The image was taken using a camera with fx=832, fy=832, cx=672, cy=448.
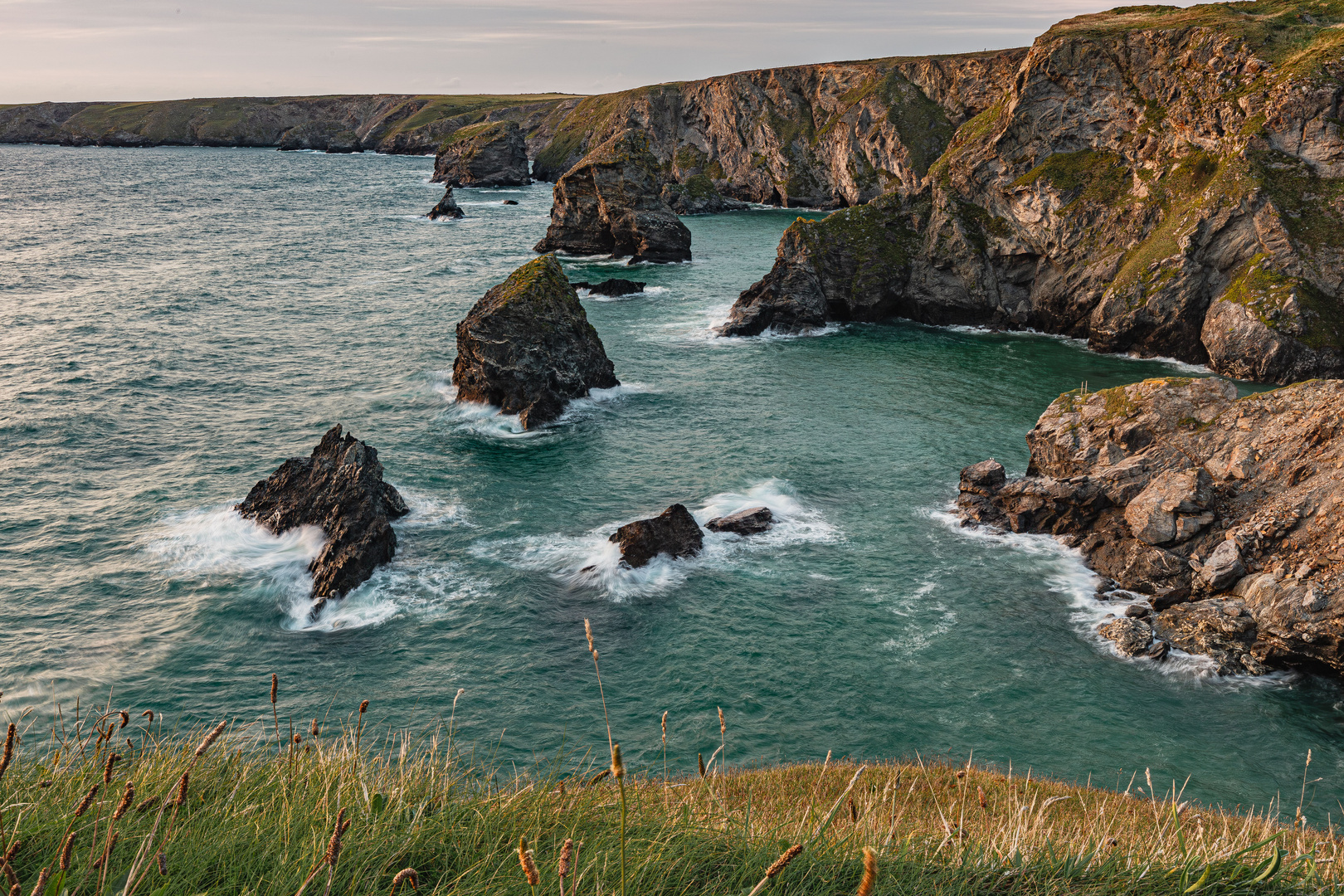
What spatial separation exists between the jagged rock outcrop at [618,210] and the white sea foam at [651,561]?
68.0m

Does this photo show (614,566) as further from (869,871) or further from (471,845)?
(869,871)

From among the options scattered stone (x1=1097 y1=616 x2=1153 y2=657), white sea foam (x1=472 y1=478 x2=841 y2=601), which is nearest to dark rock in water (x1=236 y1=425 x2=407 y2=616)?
white sea foam (x1=472 y1=478 x2=841 y2=601)

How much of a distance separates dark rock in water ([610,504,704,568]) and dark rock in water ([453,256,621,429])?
1669 cm

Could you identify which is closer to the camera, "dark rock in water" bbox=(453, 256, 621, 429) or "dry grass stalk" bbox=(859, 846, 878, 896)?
"dry grass stalk" bbox=(859, 846, 878, 896)

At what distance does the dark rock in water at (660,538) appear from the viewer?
113 ft

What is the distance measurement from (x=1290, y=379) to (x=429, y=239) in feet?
329

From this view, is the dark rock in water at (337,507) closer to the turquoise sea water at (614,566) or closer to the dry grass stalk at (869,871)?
the turquoise sea water at (614,566)

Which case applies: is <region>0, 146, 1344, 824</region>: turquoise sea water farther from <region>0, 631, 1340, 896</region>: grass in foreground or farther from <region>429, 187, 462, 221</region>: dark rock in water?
<region>429, 187, 462, 221</region>: dark rock in water

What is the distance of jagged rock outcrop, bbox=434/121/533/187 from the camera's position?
7475 inches

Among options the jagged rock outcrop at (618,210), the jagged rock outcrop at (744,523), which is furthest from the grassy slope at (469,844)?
the jagged rock outcrop at (618,210)

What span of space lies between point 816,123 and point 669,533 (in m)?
141

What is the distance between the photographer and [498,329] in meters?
51.4

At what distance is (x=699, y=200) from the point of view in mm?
157875

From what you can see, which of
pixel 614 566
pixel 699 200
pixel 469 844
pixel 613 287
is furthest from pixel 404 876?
pixel 699 200
